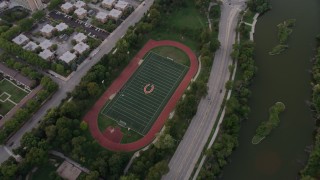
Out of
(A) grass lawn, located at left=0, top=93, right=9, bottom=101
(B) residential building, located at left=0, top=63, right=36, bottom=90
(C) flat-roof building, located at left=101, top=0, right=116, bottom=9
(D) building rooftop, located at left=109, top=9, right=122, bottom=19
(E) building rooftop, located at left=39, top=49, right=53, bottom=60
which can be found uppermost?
(C) flat-roof building, located at left=101, top=0, right=116, bottom=9

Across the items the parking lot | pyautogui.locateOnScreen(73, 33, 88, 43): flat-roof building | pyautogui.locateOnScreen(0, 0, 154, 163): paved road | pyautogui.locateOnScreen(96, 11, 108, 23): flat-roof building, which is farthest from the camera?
pyautogui.locateOnScreen(96, 11, 108, 23): flat-roof building

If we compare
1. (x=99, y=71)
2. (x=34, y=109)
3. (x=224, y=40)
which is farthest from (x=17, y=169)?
(x=224, y=40)

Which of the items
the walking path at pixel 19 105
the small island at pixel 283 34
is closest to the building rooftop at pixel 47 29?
the walking path at pixel 19 105

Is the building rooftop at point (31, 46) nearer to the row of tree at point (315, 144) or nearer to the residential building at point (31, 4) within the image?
the residential building at point (31, 4)

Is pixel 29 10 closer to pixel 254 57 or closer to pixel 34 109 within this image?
pixel 34 109

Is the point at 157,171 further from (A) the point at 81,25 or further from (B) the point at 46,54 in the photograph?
(A) the point at 81,25

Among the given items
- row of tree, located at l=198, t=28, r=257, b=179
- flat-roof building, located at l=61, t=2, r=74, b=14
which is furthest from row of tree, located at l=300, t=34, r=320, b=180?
flat-roof building, located at l=61, t=2, r=74, b=14

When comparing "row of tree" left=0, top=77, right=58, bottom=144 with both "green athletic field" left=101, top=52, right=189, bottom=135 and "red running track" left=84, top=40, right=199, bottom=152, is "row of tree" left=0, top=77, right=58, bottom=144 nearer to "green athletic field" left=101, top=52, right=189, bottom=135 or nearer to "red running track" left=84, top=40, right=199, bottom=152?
"red running track" left=84, top=40, right=199, bottom=152
